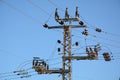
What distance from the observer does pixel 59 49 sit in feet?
246

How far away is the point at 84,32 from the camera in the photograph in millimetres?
74000

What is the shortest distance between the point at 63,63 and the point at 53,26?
4.02 meters

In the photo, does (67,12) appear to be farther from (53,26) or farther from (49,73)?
(49,73)

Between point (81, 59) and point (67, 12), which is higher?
point (67, 12)

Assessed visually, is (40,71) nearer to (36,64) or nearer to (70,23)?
(36,64)

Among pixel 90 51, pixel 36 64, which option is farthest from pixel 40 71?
pixel 90 51

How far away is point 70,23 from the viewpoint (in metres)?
75.2

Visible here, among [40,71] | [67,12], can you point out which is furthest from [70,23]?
[40,71]

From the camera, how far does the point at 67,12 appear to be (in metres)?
74.4

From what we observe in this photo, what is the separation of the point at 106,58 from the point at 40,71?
6.95m

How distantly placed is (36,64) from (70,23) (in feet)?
19.2

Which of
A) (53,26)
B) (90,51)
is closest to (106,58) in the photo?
(90,51)

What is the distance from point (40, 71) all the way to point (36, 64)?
1089mm

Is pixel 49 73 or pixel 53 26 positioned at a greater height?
pixel 53 26
